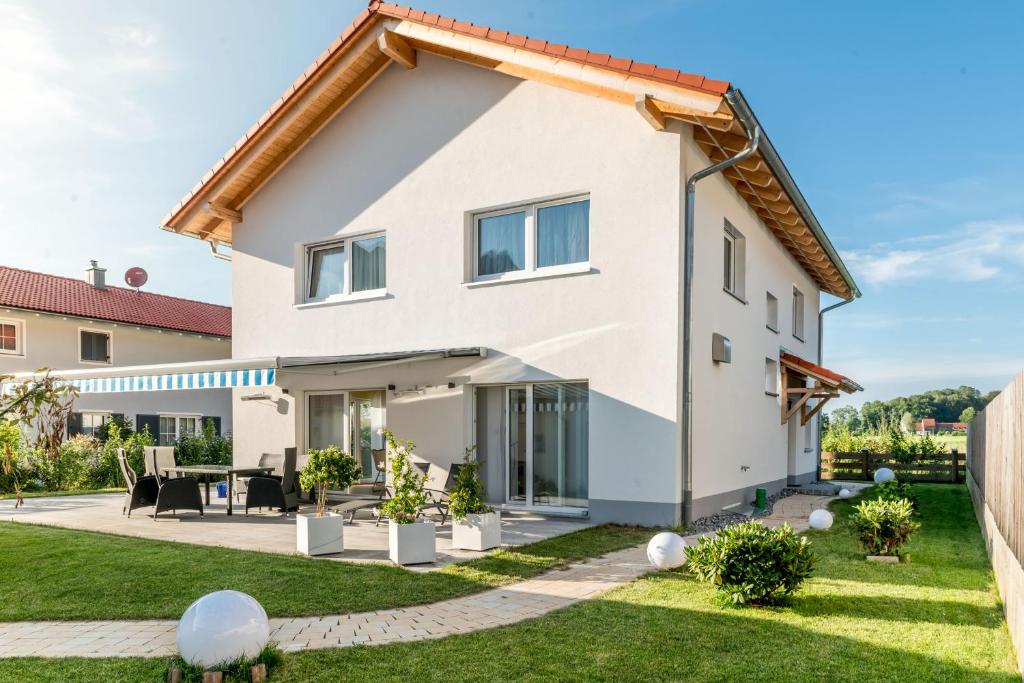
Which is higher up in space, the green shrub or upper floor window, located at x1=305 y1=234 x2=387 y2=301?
upper floor window, located at x1=305 y1=234 x2=387 y2=301

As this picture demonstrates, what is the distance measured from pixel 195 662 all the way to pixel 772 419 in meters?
18.4

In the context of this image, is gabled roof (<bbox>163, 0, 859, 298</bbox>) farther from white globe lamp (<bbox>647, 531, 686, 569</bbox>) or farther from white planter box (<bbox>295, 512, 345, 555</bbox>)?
white planter box (<bbox>295, 512, 345, 555</bbox>)

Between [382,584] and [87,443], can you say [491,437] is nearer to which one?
[382,584]

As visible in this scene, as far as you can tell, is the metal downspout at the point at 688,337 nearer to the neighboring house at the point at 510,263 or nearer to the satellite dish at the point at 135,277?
the neighboring house at the point at 510,263

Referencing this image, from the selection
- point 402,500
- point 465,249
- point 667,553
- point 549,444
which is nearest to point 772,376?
point 549,444

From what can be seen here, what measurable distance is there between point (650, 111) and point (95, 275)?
32.9 meters

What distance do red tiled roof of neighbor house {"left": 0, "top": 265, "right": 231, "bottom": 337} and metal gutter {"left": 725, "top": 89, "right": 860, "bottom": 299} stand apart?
2934 centimetres

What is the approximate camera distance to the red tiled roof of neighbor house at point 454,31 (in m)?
12.3

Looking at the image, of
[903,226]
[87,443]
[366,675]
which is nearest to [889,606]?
[366,675]

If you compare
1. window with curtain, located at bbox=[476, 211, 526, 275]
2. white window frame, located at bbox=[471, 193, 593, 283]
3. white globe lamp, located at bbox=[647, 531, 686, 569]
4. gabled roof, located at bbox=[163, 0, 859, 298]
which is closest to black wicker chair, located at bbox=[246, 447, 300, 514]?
white window frame, located at bbox=[471, 193, 593, 283]

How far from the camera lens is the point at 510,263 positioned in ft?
51.2

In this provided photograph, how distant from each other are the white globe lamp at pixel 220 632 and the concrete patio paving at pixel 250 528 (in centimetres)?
416

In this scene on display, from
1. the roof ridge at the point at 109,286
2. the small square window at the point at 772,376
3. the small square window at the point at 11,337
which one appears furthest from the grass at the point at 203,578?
the roof ridge at the point at 109,286

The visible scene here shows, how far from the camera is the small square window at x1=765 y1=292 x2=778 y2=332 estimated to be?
21077 millimetres
